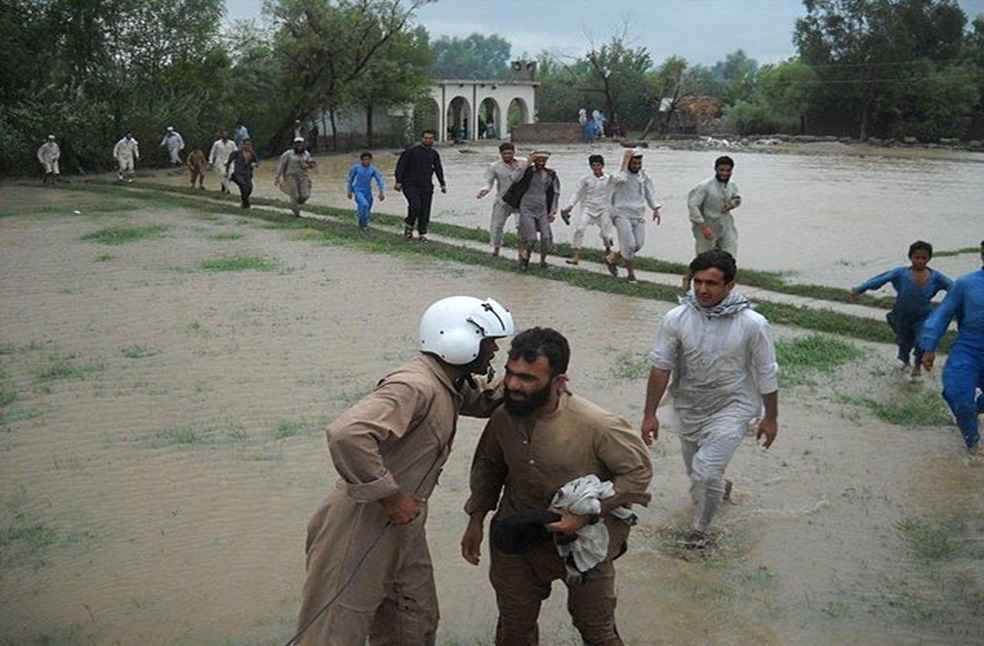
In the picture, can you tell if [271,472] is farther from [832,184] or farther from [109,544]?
[832,184]

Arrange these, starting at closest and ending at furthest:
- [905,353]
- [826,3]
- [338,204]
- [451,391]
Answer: [451,391] < [905,353] < [338,204] < [826,3]

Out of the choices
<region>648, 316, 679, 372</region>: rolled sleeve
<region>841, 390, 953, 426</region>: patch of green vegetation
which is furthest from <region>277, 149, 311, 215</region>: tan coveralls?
<region>648, 316, 679, 372</region>: rolled sleeve

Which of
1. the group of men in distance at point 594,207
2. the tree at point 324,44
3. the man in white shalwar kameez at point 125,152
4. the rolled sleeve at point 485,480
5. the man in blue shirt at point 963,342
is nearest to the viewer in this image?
the rolled sleeve at point 485,480

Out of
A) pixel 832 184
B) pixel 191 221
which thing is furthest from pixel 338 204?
pixel 832 184

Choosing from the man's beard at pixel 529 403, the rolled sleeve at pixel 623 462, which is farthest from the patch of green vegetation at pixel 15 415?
the rolled sleeve at pixel 623 462

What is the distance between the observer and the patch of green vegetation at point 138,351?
9742 millimetres

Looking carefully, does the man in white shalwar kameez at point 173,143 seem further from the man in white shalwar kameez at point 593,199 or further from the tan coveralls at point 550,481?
the tan coveralls at point 550,481

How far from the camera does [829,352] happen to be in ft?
33.4

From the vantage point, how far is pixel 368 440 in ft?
11.0

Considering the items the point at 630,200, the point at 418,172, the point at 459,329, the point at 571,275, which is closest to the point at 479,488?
the point at 459,329

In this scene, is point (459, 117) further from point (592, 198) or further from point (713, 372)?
point (713, 372)

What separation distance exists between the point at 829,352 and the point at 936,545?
14.5 ft

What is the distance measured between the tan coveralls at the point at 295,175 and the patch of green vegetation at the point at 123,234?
2439mm

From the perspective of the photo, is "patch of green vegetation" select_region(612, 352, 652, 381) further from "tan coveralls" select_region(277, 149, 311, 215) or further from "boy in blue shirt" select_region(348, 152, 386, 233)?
"tan coveralls" select_region(277, 149, 311, 215)
